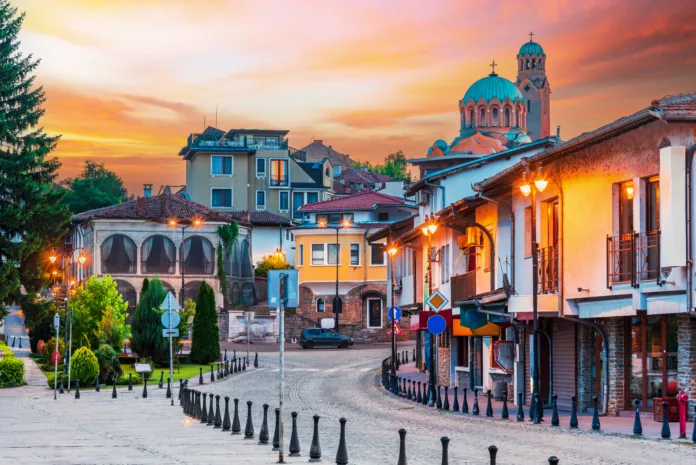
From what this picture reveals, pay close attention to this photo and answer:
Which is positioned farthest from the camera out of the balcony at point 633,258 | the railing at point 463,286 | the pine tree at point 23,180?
the pine tree at point 23,180

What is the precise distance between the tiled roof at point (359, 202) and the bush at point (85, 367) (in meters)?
41.4

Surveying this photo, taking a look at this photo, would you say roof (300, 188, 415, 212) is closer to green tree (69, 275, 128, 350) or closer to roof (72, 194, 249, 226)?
roof (72, 194, 249, 226)

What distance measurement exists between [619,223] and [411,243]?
2958 centimetres

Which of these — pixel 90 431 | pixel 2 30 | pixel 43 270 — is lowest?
pixel 90 431

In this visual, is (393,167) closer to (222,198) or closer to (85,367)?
(222,198)

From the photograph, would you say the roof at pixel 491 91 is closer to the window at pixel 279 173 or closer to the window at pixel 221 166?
the window at pixel 279 173

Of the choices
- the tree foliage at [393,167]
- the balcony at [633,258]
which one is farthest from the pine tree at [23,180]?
the tree foliage at [393,167]

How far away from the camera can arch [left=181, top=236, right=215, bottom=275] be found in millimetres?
90812

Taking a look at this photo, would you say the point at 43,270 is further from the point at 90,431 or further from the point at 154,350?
the point at 90,431

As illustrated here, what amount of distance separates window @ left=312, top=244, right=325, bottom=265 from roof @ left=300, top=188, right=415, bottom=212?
2.92 metres

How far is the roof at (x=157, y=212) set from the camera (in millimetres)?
89188

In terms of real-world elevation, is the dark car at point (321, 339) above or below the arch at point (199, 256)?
below

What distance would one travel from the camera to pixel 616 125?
25359mm

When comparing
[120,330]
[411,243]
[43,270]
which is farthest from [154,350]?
[411,243]
